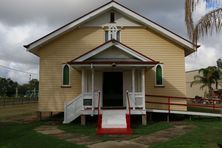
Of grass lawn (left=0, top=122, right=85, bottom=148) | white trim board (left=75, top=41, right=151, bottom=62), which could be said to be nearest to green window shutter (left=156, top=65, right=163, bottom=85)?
white trim board (left=75, top=41, right=151, bottom=62)

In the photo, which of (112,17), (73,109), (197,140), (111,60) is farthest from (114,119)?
(112,17)

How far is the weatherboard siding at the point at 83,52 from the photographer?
64.8 feet

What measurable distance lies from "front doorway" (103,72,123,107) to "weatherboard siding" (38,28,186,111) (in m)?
1.86

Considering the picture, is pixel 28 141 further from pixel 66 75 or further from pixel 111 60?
pixel 66 75

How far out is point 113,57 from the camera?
58.3 ft

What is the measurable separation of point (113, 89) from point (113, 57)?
8.36ft

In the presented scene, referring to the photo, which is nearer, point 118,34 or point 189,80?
point 118,34

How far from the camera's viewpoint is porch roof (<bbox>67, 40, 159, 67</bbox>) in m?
16.3

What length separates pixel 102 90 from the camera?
752 inches

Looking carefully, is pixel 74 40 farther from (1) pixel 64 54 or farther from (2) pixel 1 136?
(2) pixel 1 136

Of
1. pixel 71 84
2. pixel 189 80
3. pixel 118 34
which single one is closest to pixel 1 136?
pixel 71 84

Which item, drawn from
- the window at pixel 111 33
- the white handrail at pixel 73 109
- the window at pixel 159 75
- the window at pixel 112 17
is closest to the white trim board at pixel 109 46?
the white handrail at pixel 73 109

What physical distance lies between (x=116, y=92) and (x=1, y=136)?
332 inches

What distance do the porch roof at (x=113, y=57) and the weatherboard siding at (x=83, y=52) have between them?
8.97ft
